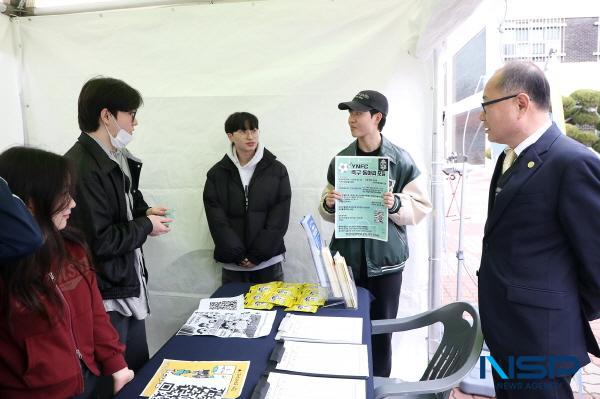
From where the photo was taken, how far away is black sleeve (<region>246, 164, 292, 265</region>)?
225 cm

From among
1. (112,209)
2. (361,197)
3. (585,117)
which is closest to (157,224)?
(112,209)

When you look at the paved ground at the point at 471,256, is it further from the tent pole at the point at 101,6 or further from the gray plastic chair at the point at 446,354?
the tent pole at the point at 101,6

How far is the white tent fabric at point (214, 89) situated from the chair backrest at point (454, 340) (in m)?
0.87

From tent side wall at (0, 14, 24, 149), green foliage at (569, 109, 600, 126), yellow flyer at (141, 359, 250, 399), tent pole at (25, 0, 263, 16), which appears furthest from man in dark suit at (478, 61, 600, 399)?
green foliage at (569, 109, 600, 126)

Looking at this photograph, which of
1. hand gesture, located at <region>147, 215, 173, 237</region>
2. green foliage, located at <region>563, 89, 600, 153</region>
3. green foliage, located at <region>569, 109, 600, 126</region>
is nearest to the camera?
hand gesture, located at <region>147, 215, 173, 237</region>

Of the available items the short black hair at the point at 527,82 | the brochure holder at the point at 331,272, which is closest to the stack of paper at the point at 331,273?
the brochure holder at the point at 331,272

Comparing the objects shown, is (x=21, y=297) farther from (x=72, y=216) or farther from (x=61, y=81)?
(x=61, y=81)

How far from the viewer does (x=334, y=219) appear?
204cm

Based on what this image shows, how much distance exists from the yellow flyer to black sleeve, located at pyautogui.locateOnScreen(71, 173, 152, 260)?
1.70ft

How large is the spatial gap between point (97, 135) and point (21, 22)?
1.70 metres

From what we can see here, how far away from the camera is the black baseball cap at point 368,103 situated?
1924 millimetres

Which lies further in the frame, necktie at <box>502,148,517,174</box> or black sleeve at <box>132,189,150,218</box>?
black sleeve at <box>132,189,150,218</box>

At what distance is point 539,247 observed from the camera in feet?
4.30

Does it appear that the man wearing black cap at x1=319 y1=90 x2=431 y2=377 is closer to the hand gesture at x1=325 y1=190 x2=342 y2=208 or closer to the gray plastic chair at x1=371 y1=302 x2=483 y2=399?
the hand gesture at x1=325 y1=190 x2=342 y2=208
